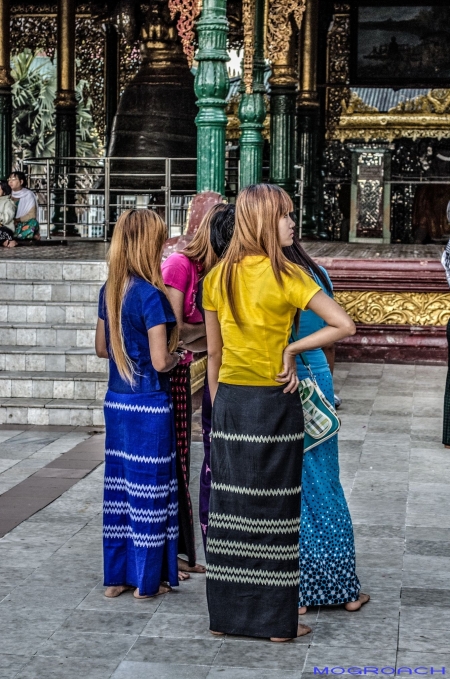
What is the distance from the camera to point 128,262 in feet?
17.5

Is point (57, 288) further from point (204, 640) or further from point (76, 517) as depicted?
point (204, 640)

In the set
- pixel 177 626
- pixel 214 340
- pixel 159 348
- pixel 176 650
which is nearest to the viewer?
pixel 176 650

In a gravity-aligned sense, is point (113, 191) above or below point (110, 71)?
below

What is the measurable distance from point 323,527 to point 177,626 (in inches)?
27.7

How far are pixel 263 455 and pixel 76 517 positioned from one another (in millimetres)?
2312

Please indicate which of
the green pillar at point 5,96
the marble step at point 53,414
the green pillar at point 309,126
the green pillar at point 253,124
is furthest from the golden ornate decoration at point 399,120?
the marble step at point 53,414

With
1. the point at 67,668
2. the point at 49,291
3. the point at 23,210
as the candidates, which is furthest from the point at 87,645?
the point at 23,210

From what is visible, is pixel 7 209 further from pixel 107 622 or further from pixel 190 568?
A: pixel 107 622

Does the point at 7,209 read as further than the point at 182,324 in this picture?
Yes

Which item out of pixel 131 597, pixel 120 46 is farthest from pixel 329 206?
pixel 131 597

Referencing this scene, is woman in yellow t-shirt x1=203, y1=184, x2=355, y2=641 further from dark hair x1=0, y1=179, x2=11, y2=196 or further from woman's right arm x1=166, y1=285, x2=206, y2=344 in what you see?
dark hair x1=0, y1=179, x2=11, y2=196

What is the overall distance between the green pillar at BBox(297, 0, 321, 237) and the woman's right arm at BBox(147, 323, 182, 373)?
15.5 metres

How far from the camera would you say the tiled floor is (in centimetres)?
465

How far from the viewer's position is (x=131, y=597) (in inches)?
215
